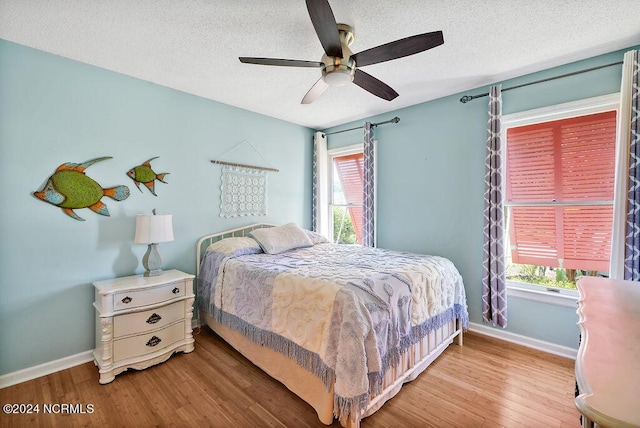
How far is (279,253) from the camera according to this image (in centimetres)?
321

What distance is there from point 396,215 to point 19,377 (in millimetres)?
3988

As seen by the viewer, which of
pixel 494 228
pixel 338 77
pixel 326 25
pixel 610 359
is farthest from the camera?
pixel 494 228

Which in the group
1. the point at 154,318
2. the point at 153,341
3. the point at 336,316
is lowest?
the point at 153,341

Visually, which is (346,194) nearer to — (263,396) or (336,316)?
(336,316)

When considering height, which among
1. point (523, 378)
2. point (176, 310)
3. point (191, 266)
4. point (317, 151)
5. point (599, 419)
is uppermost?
point (317, 151)

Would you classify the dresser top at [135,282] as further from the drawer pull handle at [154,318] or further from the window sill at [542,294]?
the window sill at [542,294]

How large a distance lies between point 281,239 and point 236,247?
56 cm

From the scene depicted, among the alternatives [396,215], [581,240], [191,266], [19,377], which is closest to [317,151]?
[396,215]

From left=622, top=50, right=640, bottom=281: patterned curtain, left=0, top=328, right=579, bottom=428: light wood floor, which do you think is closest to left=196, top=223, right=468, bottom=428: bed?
left=0, top=328, right=579, bottom=428: light wood floor

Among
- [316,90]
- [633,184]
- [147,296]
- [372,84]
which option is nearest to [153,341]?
[147,296]

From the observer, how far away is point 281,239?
3.36m

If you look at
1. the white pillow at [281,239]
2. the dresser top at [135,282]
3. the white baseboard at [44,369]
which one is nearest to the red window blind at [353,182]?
the white pillow at [281,239]

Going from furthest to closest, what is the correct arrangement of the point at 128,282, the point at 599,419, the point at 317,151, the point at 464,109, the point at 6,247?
the point at 317,151, the point at 464,109, the point at 128,282, the point at 6,247, the point at 599,419

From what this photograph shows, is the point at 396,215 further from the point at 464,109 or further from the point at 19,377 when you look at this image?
the point at 19,377
